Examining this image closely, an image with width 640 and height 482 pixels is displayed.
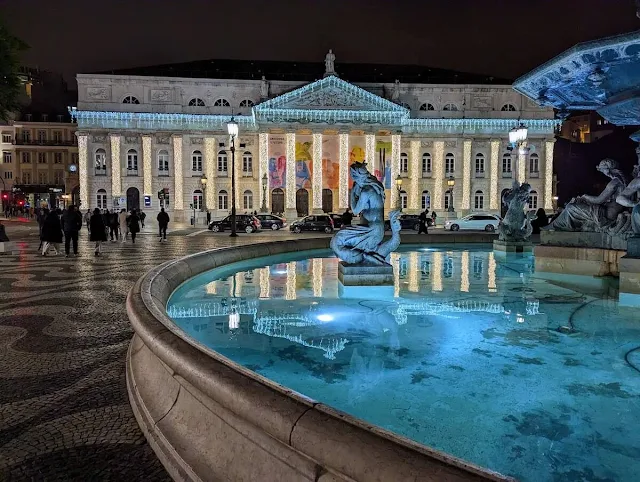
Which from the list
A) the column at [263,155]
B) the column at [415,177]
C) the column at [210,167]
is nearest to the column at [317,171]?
the column at [263,155]

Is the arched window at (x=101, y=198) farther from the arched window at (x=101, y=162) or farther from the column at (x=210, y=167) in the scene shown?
the column at (x=210, y=167)

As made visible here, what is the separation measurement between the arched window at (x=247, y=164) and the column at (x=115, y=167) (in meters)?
13.3

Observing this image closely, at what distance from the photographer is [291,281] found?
29.6 ft

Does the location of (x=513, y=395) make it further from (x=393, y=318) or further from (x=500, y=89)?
(x=500, y=89)

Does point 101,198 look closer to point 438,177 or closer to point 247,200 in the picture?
point 247,200

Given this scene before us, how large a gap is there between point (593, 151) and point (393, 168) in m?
23.9

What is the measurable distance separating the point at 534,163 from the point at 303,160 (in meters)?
27.0

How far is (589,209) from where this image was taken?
9.90 meters

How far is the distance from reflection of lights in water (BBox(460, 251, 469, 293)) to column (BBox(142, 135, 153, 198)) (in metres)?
48.9

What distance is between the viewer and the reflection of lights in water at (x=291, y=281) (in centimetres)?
763

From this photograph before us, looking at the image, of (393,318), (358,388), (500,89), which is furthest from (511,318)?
(500,89)

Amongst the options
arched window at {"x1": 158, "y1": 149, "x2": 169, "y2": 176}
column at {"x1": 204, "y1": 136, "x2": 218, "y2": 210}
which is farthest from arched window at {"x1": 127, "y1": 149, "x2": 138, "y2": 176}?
column at {"x1": 204, "y1": 136, "x2": 218, "y2": 210}

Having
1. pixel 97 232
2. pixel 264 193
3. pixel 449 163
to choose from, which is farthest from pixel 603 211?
pixel 449 163

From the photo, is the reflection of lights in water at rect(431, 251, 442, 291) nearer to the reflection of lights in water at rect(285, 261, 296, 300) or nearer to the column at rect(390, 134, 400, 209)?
the reflection of lights in water at rect(285, 261, 296, 300)
